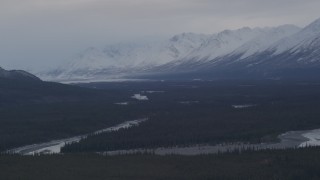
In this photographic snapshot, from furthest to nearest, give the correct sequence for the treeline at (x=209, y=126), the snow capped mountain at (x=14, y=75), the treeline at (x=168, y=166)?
the snow capped mountain at (x=14, y=75), the treeline at (x=209, y=126), the treeline at (x=168, y=166)

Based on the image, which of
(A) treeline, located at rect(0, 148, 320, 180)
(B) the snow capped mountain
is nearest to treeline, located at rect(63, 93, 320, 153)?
→ (A) treeline, located at rect(0, 148, 320, 180)

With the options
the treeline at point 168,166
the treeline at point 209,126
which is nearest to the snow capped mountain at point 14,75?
the treeline at point 209,126

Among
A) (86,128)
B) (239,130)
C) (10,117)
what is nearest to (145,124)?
(86,128)

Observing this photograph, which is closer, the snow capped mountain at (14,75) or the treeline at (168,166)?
the treeline at (168,166)

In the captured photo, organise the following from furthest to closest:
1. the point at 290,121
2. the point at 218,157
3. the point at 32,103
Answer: the point at 32,103 → the point at 290,121 → the point at 218,157

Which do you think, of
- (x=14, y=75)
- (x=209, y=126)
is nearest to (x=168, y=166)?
(x=209, y=126)

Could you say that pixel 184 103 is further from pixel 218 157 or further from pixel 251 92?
pixel 218 157

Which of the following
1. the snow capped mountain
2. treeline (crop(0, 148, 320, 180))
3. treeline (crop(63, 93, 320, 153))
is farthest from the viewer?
the snow capped mountain

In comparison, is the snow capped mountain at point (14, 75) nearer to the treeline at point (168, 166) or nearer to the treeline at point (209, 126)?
the treeline at point (209, 126)

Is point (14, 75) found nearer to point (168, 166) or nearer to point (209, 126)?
point (209, 126)

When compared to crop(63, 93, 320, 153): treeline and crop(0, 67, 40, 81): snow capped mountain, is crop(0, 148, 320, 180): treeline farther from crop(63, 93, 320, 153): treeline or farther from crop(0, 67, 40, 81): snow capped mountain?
crop(0, 67, 40, 81): snow capped mountain

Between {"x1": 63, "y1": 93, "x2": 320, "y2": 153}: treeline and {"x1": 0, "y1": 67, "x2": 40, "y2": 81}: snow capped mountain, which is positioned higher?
{"x1": 0, "y1": 67, "x2": 40, "y2": 81}: snow capped mountain
